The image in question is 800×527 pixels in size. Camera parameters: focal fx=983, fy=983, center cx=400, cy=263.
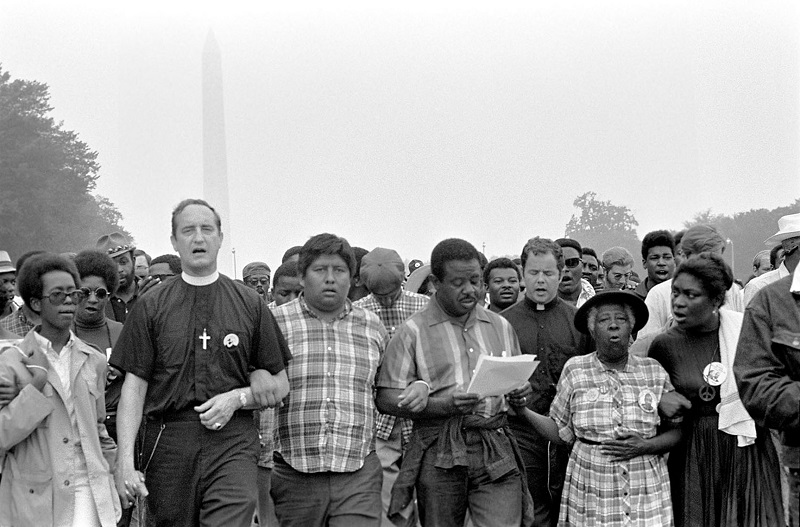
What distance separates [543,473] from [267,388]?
235 cm

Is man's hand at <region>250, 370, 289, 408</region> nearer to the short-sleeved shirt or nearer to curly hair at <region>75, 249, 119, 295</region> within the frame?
the short-sleeved shirt

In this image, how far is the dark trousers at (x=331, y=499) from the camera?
563cm

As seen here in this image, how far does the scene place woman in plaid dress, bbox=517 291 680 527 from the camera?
19.3 ft

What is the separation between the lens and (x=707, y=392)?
595 cm

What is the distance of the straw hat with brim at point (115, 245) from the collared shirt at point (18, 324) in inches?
64.2

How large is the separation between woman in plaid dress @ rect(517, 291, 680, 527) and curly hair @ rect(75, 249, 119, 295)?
10.3 ft

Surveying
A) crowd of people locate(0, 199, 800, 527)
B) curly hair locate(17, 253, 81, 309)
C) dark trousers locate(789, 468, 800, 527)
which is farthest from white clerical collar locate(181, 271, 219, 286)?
dark trousers locate(789, 468, 800, 527)

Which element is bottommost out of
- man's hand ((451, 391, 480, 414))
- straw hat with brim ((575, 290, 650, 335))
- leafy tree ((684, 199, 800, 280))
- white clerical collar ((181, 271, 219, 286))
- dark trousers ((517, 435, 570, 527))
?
dark trousers ((517, 435, 570, 527))

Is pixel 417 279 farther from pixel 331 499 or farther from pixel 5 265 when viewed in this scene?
pixel 331 499

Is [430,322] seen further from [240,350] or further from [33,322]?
[33,322]

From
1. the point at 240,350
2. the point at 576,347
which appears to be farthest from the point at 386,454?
the point at 240,350

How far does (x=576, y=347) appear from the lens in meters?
6.92

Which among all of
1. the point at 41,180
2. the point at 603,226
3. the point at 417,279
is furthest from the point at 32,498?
the point at 41,180

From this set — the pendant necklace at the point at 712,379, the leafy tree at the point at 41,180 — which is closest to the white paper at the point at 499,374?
the pendant necklace at the point at 712,379
